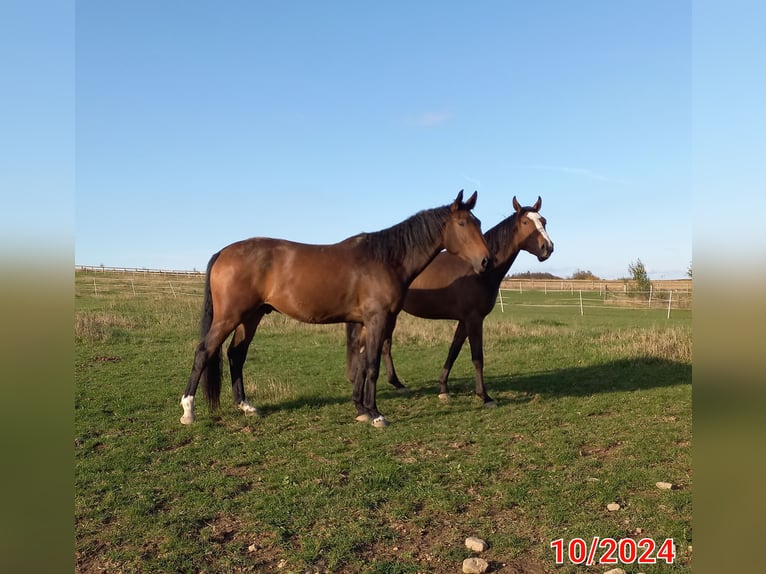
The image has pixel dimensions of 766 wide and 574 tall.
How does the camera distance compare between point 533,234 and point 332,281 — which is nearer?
point 332,281

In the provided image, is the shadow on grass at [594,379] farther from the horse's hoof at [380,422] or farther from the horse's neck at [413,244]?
the horse's neck at [413,244]

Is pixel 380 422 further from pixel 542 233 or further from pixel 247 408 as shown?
pixel 542 233

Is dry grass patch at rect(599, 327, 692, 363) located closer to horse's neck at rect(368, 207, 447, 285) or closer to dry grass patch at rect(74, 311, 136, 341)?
horse's neck at rect(368, 207, 447, 285)

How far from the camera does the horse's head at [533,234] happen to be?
7.66 m

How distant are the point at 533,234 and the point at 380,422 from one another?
3.81 meters

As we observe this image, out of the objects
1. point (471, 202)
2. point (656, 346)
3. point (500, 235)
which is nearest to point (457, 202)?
point (471, 202)

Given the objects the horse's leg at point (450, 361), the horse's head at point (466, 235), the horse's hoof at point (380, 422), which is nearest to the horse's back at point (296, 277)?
the horse's head at point (466, 235)

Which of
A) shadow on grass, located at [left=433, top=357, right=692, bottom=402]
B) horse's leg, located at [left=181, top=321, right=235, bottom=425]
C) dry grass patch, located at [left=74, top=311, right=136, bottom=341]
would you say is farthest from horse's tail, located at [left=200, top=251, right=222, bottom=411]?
dry grass patch, located at [left=74, top=311, right=136, bottom=341]

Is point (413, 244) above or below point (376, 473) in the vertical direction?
above

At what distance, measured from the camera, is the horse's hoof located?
6.06m
